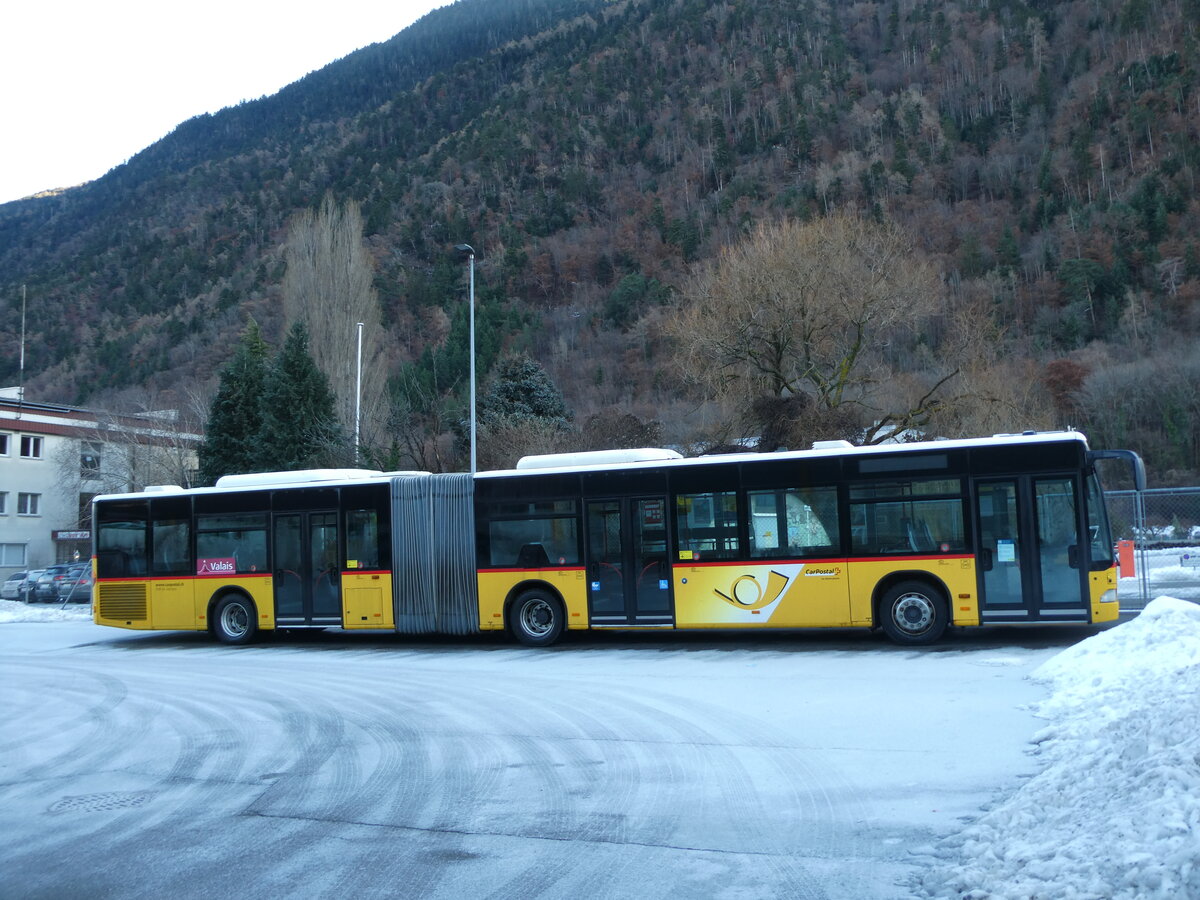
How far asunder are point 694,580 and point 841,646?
8.07ft

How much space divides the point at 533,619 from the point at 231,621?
619 cm

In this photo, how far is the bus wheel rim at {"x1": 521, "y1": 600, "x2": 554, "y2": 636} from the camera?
17.9 m

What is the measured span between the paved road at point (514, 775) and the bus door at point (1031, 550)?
27.0 inches

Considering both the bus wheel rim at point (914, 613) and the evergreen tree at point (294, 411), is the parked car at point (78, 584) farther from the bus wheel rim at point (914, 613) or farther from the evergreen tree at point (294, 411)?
the bus wheel rim at point (914, 613)

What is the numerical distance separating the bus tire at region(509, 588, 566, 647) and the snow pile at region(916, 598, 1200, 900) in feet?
33.4

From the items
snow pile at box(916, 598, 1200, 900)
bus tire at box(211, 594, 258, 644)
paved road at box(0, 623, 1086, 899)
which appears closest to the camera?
snow pile at box(916, 598, 1200, 900)

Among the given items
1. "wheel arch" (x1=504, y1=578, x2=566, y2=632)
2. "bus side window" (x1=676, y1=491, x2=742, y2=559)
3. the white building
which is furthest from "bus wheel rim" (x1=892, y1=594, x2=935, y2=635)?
the white building

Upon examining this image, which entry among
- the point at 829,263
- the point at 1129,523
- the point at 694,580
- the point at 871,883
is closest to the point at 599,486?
the point at 694,580

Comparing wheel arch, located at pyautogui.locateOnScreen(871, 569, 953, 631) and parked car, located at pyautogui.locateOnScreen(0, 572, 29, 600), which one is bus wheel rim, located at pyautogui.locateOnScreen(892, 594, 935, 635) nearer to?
wheel arch, located at pyautogui.locateOnScreen(871, 569, 953, 631)

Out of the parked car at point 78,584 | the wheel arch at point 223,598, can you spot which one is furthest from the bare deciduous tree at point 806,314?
the parked car at point 78,584

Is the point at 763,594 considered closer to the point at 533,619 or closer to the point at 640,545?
the point at 640,545

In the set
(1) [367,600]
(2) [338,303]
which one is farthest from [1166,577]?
(2) [338,303]

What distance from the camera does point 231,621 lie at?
20047mm

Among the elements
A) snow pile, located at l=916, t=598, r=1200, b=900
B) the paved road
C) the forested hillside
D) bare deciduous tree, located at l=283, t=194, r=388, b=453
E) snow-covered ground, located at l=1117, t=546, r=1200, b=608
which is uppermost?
the forested hillside
